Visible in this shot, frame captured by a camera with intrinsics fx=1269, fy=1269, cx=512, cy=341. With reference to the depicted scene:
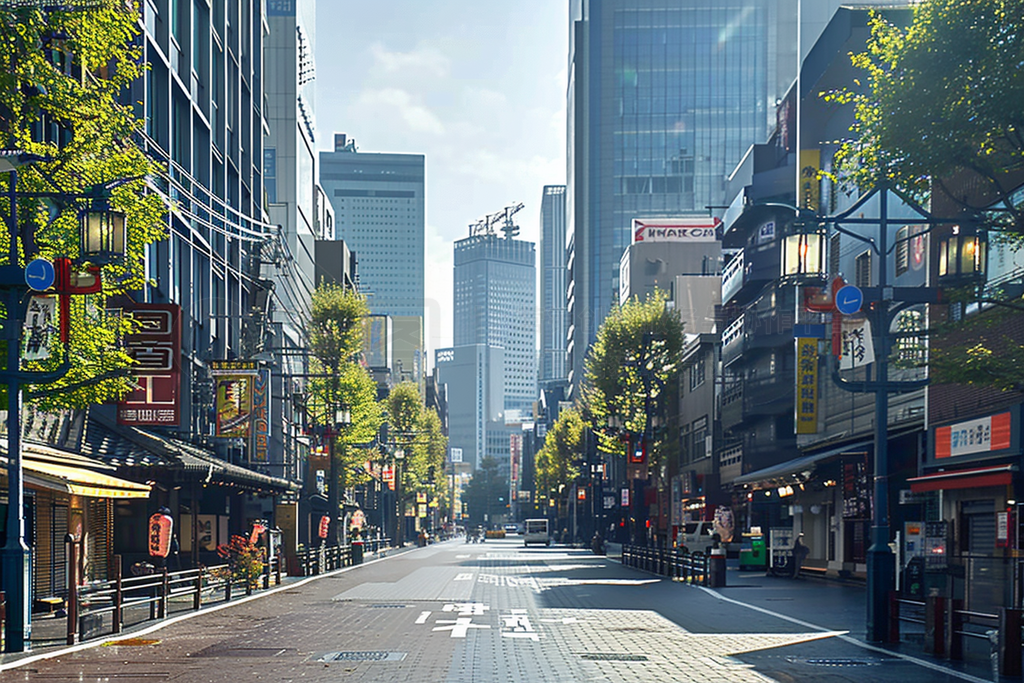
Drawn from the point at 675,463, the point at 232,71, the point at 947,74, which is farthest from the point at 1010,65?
the point at 675,463

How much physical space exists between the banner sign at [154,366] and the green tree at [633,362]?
3977cm

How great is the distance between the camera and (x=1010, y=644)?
15.6 meters

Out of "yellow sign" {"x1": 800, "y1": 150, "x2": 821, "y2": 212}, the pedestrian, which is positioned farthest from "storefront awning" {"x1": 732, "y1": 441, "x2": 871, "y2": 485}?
"yellow sign" {"x1": 800, "y1": 150, "x2": 821, "y2": 212}

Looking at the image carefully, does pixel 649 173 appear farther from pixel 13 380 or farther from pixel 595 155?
pixel 13 380

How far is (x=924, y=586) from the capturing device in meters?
25.8

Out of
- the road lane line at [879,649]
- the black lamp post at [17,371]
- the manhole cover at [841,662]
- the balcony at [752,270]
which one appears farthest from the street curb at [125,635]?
the balcony at [752,270]

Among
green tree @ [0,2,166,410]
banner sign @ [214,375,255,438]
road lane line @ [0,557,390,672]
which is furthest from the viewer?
banner sign @ [214,375,255,438]

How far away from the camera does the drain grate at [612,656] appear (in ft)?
57.9

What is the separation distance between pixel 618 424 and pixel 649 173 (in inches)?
4667

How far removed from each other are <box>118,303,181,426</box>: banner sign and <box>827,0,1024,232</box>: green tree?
18.3 m

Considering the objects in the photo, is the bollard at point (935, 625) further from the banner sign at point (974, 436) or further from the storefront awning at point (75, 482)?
the storefront awning at point (75, 482)

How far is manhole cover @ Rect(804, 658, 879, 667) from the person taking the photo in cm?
1706

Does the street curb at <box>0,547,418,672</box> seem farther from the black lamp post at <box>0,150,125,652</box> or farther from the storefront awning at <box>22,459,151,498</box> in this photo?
the storefront awning at <box>22,459,151,498</box>

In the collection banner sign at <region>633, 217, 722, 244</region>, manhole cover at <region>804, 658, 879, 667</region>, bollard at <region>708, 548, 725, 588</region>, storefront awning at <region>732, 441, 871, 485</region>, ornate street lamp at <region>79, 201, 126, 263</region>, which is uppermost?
banner sign at <region>633, 217, 722, 244</region>
